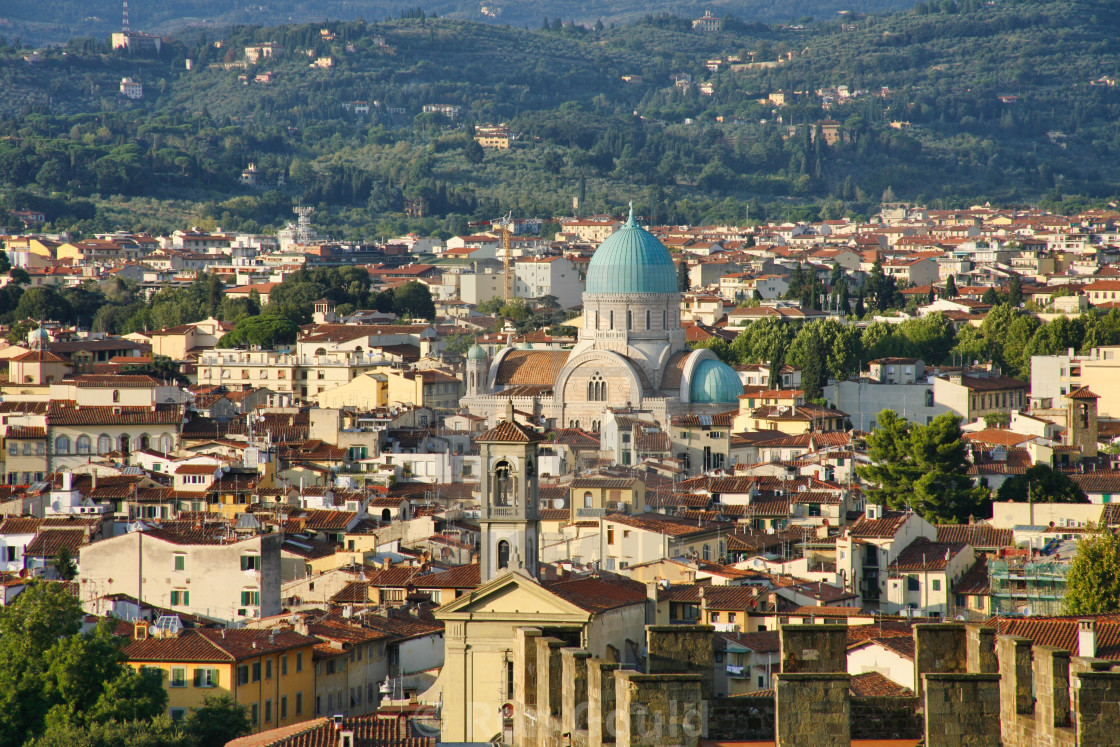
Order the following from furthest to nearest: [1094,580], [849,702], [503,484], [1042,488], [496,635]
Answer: [1042,488] < [1094,580] < [503,484] < [496,635] < [849,702]

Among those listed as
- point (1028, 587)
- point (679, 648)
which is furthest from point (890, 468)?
point (679, 648)

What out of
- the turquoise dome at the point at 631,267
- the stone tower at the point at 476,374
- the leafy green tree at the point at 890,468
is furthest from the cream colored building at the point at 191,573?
the turquoise dome at the point at 631,267

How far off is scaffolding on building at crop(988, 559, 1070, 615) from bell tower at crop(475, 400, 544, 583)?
25.1 feet

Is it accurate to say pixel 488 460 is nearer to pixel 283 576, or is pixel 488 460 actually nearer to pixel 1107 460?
pixel 283 576

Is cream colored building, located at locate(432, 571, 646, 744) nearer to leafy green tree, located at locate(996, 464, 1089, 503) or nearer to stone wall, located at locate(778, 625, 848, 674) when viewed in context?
stone wall, located at locate(778, 625, 848, 674)

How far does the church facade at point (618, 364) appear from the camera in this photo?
213 feet

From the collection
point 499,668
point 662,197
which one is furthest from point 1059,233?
point 499,668

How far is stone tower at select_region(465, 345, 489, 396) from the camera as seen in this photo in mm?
66562

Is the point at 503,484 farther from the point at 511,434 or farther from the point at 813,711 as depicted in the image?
the point at 813,711

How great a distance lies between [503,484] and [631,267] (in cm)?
4152

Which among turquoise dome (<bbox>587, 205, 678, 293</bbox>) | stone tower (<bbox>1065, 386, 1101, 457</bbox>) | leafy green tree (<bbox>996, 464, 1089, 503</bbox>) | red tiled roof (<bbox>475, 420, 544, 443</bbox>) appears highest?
turquoise dome (<bbox>587, 205, 678, 293</bbox>)

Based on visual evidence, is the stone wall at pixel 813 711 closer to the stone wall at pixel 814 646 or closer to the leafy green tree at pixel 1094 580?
the stone wall at pixel 814 646

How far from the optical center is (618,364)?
6525 centimetres

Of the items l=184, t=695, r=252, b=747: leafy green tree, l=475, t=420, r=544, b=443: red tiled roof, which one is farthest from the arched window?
l=184, t=695, r=252, b=747: leafy green tree
